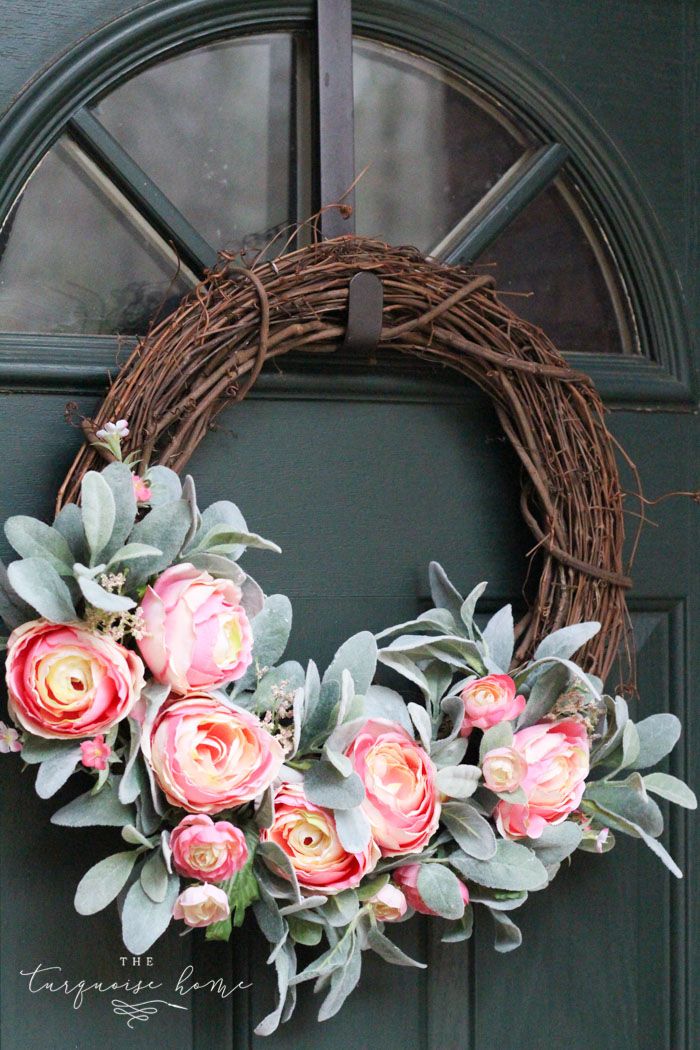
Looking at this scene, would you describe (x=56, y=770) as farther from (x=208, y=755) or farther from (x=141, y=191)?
(x=141, y=191)

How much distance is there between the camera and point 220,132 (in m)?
1.09

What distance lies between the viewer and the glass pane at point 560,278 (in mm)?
1172

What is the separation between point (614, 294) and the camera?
1205mm

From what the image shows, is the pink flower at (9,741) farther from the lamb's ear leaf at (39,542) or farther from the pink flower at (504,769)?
the pink flower at (504,769)

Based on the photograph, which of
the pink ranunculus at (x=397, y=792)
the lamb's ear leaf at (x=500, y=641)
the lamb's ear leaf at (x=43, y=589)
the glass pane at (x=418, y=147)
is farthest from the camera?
the glass pane at (x=418, y=147)

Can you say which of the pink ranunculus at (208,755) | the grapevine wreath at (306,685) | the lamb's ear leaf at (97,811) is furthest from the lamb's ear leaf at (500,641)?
the lamb's ear leaf at (97,811)

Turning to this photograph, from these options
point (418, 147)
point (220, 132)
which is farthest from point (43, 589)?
point (418, 147)

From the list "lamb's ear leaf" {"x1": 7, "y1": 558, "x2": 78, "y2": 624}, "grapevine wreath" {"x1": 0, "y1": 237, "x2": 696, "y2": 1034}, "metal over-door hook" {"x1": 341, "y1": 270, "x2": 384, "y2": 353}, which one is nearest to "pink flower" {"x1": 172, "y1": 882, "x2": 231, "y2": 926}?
"grapevine wreath" {"x1": 0, "y1": 237, "x2": 696, "y2": 1034}

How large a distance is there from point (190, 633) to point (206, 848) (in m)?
0.16

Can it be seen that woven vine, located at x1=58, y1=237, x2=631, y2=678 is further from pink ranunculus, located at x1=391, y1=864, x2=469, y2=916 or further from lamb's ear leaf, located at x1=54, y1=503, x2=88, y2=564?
pink ranunculus, located at x1=391, y1=864, x2=469, y2=916

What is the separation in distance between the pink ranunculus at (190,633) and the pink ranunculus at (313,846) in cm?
12

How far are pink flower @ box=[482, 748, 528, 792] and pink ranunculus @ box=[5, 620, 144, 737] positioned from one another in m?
0.30

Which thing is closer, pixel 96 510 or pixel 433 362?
pixel 96 510

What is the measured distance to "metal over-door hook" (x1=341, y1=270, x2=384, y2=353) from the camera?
985 millimetres
